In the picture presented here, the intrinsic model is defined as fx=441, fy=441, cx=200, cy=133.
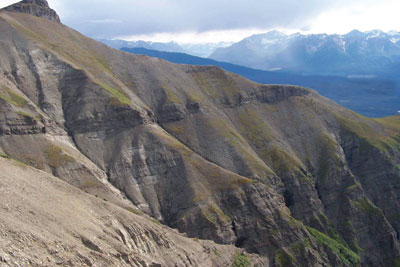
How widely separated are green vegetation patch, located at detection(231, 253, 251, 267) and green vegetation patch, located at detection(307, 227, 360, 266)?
127 feet

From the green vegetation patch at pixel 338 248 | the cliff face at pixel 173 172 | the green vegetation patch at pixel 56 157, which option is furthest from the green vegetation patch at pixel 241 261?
the green vegetation patch at pixel 56 157

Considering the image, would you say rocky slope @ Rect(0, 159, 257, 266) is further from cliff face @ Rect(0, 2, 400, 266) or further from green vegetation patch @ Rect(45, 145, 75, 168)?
green vegetation patch @ Rect(45, 145, 75, 168)

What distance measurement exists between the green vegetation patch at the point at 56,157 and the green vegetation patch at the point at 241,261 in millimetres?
64535

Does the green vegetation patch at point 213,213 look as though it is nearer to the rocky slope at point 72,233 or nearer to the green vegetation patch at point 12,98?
the rocky slope at point 72,233

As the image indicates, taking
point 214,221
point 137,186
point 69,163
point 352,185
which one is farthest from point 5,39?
point 352,185

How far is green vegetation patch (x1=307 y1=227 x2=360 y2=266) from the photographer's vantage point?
170000mm

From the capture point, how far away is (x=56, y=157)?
150 m

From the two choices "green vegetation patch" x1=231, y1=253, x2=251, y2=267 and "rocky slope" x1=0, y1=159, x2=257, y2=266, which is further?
"green vegetation patch" x1=231, y1=253, x2=251, y2=267

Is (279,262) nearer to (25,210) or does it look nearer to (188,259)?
(188,259)

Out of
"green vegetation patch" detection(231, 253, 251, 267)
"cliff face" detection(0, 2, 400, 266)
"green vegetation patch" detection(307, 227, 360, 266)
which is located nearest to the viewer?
"green vegetation patch" detection(231, 253, 251, 267)

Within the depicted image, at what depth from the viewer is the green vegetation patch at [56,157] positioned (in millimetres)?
148000

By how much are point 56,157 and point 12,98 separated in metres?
31.6

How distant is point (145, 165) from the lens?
17075 cm

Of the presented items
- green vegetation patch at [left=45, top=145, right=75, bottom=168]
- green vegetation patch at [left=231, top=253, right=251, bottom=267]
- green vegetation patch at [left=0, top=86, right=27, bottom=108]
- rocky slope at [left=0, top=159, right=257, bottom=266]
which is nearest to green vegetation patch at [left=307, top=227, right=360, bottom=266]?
green vegetation patch at [left=231, top=253, right=251, bottom=267]
